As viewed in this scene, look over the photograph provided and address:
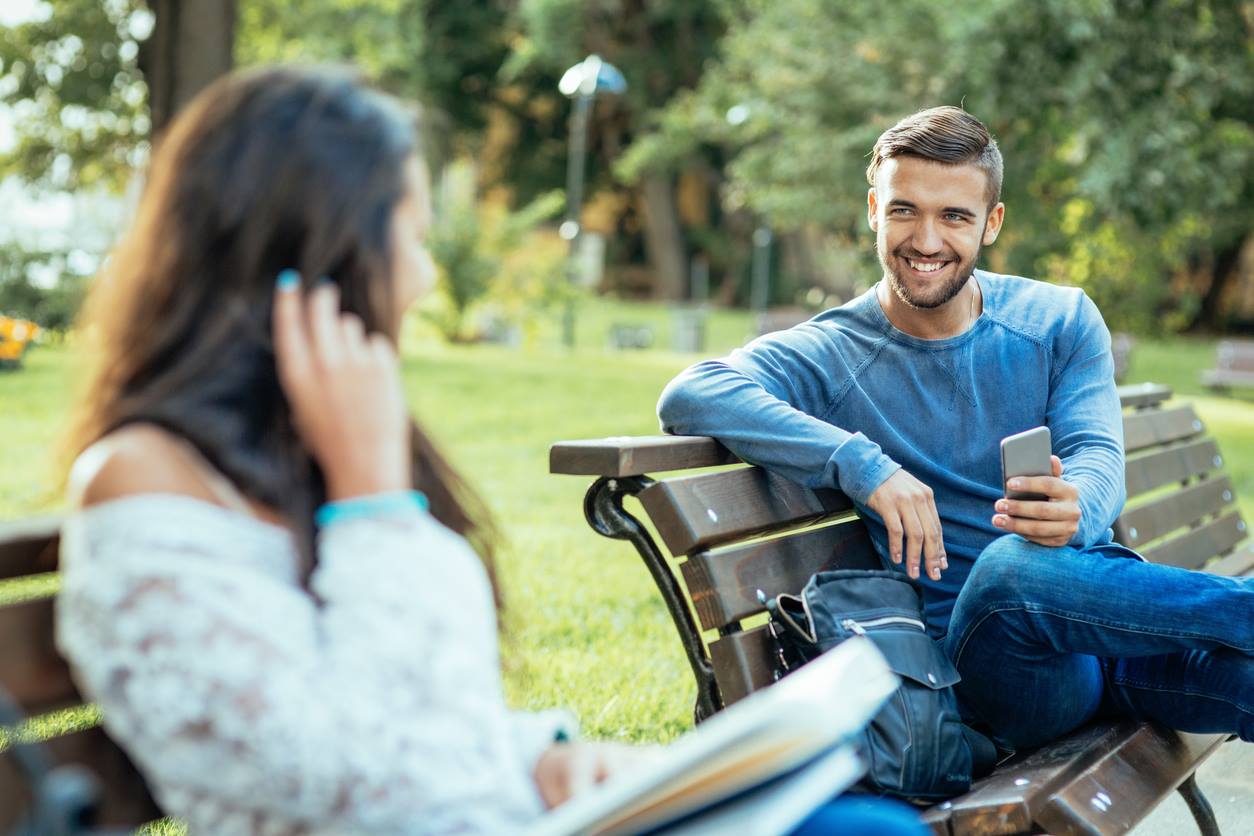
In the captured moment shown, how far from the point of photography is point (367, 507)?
164cm

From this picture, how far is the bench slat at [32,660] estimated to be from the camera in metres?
1.75

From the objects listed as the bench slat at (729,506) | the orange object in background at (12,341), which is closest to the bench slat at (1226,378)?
the orange object in background at (12,341)

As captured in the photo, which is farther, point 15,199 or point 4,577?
point 15,199

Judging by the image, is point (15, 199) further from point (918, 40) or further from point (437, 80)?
point (437, 80)

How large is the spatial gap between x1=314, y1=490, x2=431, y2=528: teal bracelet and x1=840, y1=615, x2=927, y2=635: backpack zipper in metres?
1.23

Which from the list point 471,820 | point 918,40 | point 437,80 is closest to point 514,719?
point 471,820

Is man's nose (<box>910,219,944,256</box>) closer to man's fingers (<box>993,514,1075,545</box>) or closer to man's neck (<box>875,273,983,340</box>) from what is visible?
man's neck (<box>875,273,983,340</box>)

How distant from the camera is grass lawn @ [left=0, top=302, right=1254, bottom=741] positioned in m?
4.43

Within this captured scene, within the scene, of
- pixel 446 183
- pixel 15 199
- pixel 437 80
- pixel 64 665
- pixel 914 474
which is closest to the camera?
pixel 64 665

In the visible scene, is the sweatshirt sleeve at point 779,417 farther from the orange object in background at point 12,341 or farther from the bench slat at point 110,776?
the orange object in background at point 12,341

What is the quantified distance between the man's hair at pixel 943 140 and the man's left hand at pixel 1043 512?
33.7 inches

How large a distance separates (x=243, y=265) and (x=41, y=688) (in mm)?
600

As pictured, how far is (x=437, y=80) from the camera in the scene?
128 ft

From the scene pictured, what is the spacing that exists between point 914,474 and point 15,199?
22.5 meters
